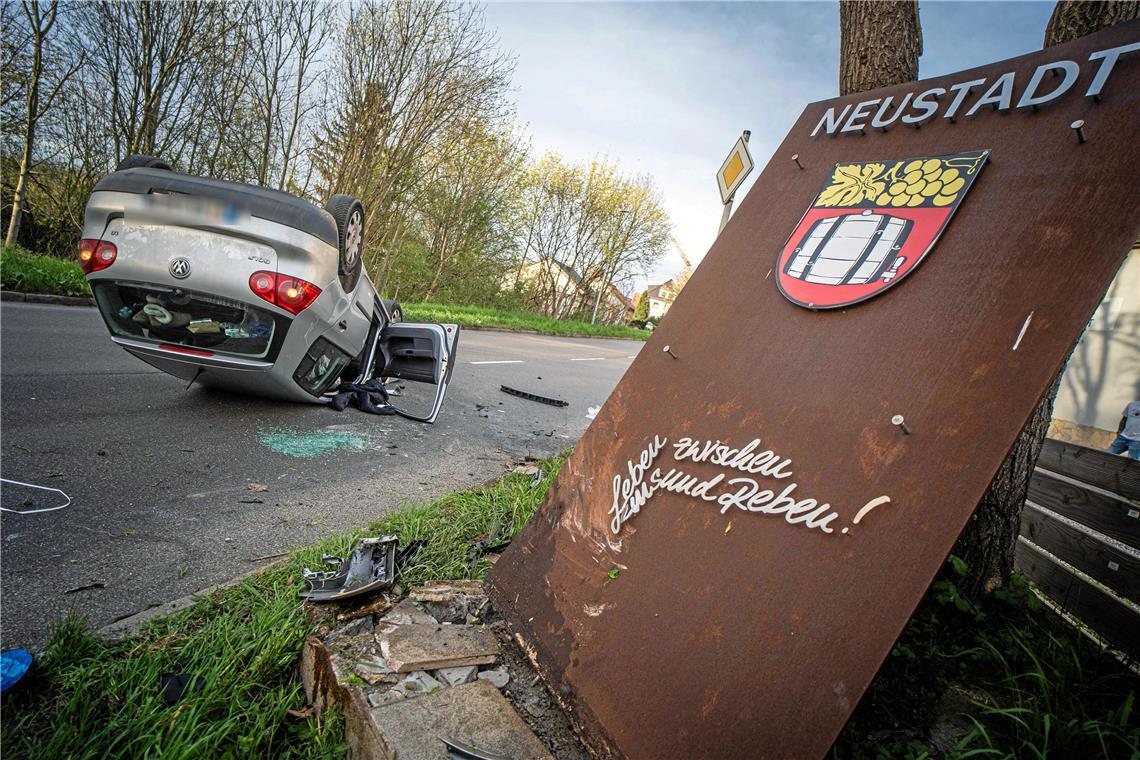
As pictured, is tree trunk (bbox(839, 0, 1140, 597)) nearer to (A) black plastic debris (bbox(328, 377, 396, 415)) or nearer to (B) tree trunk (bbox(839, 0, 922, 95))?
(B) tree trunk (bbox(839, 0, 922, 95))

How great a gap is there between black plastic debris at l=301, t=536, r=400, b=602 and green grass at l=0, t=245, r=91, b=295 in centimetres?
996

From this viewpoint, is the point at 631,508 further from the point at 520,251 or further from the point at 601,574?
the point at 520,251

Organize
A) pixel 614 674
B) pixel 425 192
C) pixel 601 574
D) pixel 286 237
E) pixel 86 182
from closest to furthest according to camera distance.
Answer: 1. pixel 614 674
2. pixel 601 574
3. pixel 286 237
4. pixel 86 182
5. pixel 425 192

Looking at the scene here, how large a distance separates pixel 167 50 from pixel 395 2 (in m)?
5.10

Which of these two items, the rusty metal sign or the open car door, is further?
the open car door

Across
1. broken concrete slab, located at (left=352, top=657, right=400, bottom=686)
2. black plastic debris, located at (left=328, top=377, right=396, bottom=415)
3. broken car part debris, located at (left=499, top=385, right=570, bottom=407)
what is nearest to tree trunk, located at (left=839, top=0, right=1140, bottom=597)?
broken concrete slab, located at (left=352, top=657, right=400, bottom=686)

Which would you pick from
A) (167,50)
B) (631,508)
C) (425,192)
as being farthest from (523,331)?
(631,508)

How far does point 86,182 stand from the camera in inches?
541

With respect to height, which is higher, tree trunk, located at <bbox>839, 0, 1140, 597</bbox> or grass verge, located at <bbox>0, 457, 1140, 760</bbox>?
tree trunk, located at <bbox>839, 0, 1140, 597</bbox>

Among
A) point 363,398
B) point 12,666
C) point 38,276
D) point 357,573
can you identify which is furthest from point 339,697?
point 38,276

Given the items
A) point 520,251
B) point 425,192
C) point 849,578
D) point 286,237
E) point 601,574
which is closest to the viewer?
point 849,578

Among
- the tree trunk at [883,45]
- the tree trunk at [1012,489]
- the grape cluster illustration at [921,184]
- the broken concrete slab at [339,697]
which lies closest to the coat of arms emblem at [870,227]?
the grape cluster illustration at [921,184]

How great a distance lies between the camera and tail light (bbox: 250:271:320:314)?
153 inches

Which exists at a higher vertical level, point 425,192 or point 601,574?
point 425,192
